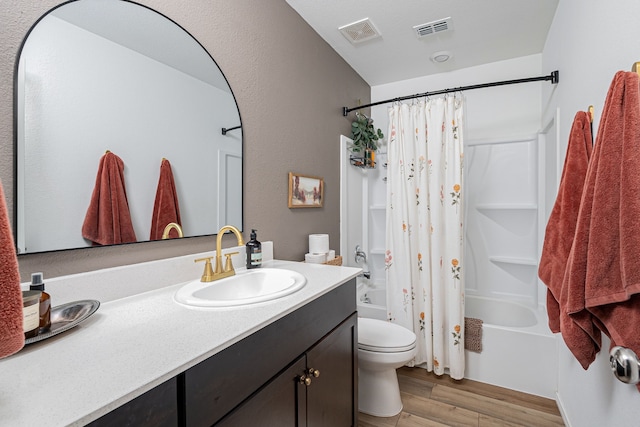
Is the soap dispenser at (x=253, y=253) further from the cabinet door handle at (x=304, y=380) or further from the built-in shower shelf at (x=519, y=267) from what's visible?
the built-in shower shelf at (x=519, y=267)

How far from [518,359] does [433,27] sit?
2.30 m

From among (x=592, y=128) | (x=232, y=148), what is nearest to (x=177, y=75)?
(x=232, y=148)

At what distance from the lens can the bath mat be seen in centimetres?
211

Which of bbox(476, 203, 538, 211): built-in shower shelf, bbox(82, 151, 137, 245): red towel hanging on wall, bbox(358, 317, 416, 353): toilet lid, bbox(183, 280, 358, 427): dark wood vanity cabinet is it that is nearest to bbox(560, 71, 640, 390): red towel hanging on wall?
bbox(183, 280, 358, 427): dark wood vanity cabinet

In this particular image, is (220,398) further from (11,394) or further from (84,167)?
(84,167)

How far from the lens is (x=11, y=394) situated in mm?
521

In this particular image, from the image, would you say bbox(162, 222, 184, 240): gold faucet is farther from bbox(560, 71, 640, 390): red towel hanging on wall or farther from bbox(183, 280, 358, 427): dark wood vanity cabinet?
bbox(560, 71, 640, 390): red towel hanging on wall

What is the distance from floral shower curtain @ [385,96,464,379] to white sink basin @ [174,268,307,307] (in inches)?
48.5

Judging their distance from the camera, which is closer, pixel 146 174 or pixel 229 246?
pixel 146 174

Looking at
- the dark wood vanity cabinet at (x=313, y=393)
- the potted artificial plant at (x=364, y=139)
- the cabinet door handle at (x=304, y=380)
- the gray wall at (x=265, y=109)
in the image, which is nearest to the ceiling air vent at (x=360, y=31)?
the gray wall at (x=265, y=109)

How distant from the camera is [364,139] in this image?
9.02ft

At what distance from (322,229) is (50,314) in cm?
168

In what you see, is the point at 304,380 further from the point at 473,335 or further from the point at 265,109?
the point at 473,335

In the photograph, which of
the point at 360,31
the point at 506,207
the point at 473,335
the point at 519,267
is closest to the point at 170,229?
the point at 360,31
